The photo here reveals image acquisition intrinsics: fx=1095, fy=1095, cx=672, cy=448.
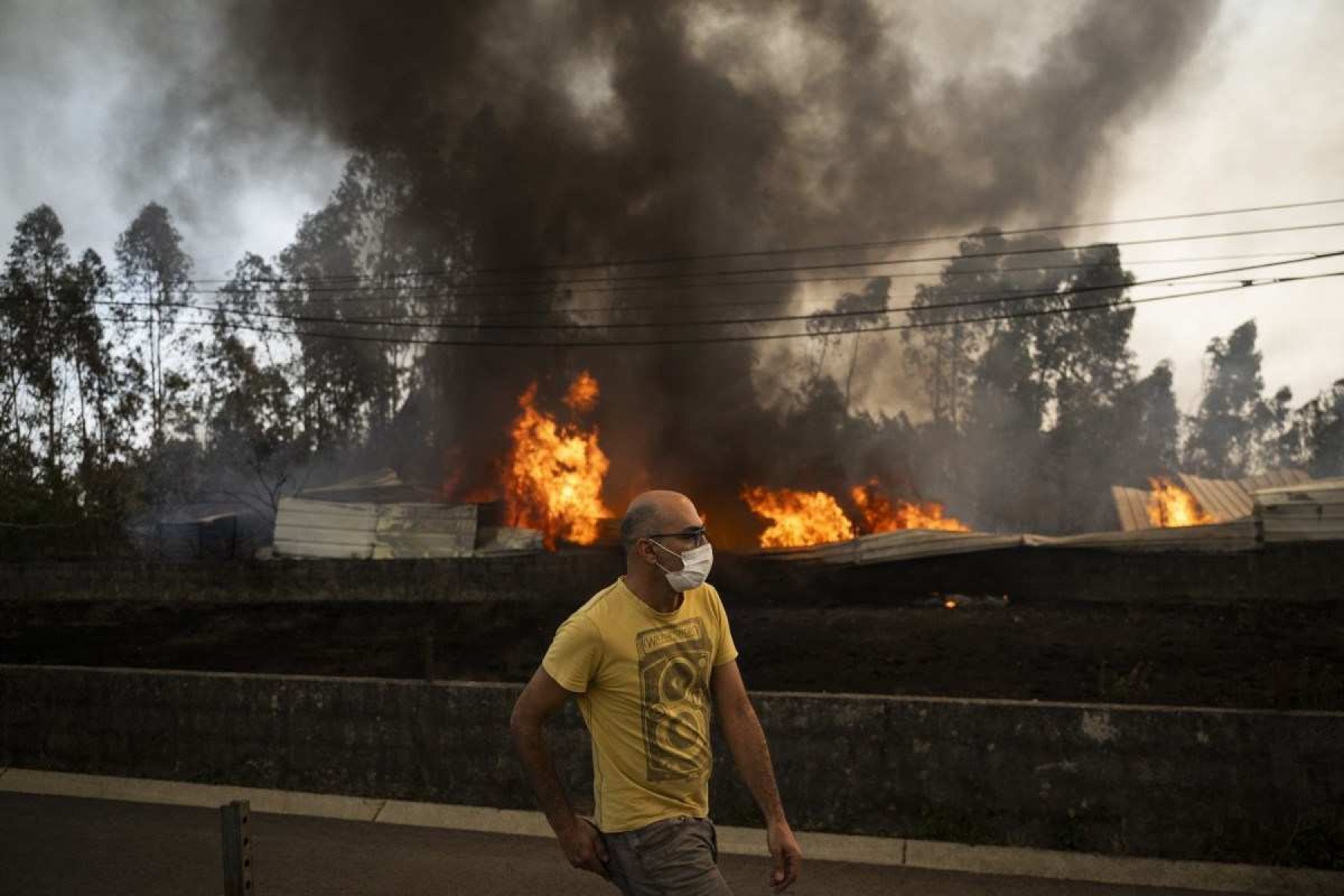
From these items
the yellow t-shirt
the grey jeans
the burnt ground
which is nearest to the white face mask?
the yellow t-shirt

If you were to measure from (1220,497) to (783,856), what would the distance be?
26.4 meters

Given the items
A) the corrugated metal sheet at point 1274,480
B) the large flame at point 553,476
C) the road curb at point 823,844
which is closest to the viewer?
the road curb at point 823,844

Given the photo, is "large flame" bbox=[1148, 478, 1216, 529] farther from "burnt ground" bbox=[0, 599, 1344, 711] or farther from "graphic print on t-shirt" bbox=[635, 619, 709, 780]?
"graphic print on t-shirt" bbox=[635, 619, 709, 780]

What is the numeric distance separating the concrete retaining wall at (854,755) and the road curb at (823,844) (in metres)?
0.08

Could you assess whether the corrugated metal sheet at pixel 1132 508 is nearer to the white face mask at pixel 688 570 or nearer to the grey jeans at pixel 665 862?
the white face mask at pixel 688 570

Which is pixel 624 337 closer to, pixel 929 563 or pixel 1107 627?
pixel 929 563

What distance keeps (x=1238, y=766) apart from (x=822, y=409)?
2777 centimetres

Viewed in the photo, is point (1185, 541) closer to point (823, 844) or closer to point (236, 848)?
point (823, 844)

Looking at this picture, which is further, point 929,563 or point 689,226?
point 689,226

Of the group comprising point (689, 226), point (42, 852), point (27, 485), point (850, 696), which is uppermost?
point (689, 226)

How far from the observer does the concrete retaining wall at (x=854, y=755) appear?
225 inches

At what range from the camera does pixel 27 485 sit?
27.6 meters

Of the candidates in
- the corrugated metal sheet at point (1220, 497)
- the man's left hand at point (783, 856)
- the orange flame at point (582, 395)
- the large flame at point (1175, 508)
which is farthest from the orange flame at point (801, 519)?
the man's left hand at point (783, 856)

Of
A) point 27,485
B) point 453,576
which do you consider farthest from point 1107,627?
point 27,485
